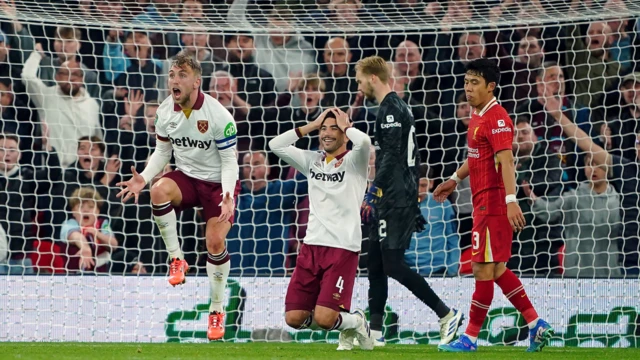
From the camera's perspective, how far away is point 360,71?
316 inches

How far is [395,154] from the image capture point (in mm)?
7938

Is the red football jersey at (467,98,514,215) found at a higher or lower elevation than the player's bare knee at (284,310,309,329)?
higher

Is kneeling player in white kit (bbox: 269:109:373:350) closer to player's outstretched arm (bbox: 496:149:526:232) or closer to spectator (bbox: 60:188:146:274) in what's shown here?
player's outstretched arm (bbox: 496:149:526:232)

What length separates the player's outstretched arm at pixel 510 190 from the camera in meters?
6.92

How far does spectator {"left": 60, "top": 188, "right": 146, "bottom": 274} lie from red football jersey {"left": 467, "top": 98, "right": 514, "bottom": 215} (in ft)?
12.7

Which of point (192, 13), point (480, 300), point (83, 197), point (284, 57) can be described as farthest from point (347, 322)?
point (284, 57)

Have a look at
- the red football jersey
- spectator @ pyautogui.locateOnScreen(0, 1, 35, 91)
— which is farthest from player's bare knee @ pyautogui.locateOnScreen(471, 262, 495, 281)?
spectator @ pyautogui.locateOnScreen(0, 1, 35, 91)

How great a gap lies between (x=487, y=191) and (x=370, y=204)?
103 centimetres

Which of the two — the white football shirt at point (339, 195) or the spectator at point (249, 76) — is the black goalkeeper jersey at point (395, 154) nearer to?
the white football shirt at point (339, 195)

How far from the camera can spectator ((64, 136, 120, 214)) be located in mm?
10320

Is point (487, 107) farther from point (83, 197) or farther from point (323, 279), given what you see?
point (83, 197)

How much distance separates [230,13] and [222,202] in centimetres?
344

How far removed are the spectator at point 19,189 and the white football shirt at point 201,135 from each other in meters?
2.75

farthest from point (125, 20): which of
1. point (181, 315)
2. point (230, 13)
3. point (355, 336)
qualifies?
point (355, 336)
